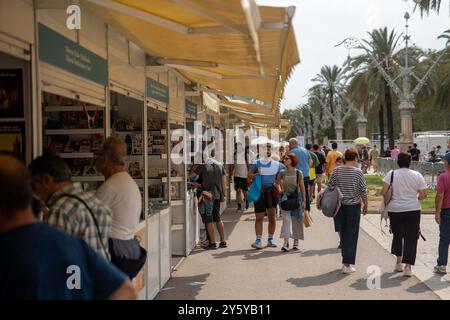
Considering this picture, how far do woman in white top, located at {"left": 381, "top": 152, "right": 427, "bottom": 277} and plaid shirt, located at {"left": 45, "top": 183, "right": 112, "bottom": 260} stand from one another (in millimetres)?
Result: 5648

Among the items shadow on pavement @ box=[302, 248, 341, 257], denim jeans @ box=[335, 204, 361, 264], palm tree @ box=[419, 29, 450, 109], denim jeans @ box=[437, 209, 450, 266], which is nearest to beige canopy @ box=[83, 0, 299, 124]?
denim jeans @ box=[335, 204, 361, 264]

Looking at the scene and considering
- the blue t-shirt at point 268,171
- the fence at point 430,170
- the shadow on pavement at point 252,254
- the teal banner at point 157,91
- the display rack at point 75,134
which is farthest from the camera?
the fence at point 430,170

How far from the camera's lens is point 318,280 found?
809 centimetres

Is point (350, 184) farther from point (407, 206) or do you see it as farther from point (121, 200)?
point (121, 200)

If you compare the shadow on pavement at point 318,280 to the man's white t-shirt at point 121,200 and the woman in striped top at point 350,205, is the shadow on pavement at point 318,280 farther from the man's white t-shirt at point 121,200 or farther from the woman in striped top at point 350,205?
the man's white t-shirt at point 121,200

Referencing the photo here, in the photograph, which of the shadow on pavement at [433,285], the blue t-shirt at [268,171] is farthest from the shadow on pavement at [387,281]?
the blue t-shirt at [268,171]

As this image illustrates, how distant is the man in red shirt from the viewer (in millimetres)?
7984

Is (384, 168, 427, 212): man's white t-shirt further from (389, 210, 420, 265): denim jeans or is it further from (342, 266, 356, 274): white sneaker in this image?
(342, 266, 356, 274): white sneaker

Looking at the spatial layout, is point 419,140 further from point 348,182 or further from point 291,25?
point 291,25

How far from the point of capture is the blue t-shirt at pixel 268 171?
34.5 feet

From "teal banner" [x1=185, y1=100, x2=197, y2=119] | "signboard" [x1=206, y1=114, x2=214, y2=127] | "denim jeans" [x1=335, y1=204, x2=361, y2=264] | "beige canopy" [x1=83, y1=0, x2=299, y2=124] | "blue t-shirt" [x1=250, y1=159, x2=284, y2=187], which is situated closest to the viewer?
"beige canopy" [x1=83, y1=0, x2=299, y2=124]

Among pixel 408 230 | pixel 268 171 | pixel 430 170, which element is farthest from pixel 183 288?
pixel 430 170

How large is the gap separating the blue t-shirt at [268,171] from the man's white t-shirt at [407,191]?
280 centimetres
